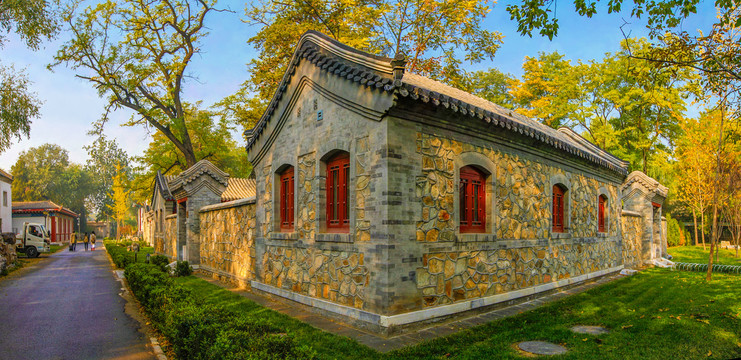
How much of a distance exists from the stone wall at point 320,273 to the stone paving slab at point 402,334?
40 centimetres

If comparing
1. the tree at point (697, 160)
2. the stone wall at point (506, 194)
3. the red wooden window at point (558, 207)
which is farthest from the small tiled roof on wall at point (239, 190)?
the tree at point (697, 160)

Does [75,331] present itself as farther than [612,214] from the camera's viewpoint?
No

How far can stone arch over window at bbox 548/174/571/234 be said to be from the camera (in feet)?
41.3

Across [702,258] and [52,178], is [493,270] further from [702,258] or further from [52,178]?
[52,178]

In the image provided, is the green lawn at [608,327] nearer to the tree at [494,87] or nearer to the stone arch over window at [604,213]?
the stone arch over window at [604,213]

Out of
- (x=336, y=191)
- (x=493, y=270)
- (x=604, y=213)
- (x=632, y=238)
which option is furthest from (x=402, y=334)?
(x=632, y=238)

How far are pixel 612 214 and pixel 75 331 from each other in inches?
660

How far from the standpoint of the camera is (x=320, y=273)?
9.34m

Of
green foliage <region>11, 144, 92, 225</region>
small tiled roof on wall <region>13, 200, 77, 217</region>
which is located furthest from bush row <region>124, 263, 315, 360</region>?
green foliage <region>11, 144, 92, 225</region>

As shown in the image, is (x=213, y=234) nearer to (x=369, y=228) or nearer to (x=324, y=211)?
(x=324, y=211)

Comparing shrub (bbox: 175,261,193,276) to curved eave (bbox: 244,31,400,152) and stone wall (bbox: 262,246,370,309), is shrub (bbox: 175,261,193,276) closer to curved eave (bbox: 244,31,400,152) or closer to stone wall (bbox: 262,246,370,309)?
stone wall (bbox: 262,246,370,309)

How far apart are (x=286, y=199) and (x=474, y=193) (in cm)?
470

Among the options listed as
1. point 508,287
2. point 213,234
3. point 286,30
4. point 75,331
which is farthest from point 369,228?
point 286,30

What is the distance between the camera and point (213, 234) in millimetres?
16641
